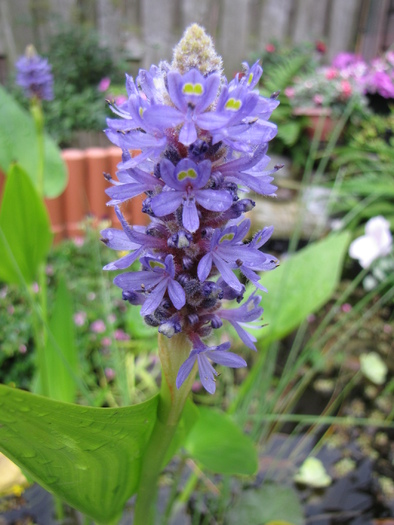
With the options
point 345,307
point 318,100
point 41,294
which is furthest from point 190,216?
point 318,100

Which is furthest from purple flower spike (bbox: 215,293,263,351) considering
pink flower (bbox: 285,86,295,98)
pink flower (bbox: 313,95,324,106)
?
pink flower (bbox: 285,86,295,98)

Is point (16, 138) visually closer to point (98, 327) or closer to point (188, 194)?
point (98, 327)

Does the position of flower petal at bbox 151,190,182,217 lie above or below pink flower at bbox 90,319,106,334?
above

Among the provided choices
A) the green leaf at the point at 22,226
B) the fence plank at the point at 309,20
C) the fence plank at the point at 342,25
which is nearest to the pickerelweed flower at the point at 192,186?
the green leaf at the point at 22,226

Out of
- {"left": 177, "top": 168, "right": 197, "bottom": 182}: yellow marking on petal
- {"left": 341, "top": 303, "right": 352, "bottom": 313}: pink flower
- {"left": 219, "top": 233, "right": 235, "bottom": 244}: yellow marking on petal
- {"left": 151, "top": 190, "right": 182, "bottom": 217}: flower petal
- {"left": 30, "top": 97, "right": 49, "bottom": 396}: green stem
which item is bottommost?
{"left": 341, "top": 303, "right": 352, "bottom": 313}: pink flower

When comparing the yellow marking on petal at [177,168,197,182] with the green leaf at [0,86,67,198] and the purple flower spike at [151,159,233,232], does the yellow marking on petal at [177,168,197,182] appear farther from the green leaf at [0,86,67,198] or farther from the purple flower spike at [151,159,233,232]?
the green leaf at [0,86,67,198]

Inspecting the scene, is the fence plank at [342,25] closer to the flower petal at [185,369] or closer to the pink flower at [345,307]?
the pink flower at [345,307]

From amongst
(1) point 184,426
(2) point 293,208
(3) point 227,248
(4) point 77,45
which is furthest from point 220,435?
(4) point 77,45
